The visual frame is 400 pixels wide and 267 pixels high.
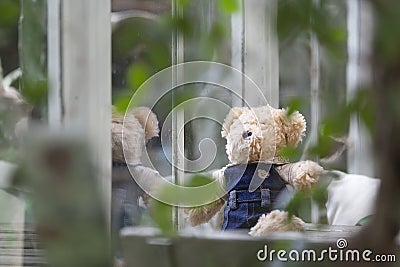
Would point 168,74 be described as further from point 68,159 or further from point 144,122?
point 68,159

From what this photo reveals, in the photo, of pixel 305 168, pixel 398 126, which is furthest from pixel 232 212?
pixel 398 126

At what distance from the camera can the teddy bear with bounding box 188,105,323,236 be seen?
26.4 inches

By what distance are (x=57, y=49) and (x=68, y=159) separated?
429mm

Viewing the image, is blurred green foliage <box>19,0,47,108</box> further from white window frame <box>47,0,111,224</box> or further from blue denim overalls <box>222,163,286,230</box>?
blue denim overalls <box>222,163,286,230</box>

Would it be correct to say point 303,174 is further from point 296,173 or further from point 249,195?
point 249,195

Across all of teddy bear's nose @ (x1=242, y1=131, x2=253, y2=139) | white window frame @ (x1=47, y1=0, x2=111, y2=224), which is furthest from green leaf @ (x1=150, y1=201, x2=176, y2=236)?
teddy bear's nose @ (x1=242, y1=131, x2=253, y2=139)

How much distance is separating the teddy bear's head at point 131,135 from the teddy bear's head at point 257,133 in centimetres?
8

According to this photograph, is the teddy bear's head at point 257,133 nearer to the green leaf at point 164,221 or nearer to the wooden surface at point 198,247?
the wooden surface at point 198,247

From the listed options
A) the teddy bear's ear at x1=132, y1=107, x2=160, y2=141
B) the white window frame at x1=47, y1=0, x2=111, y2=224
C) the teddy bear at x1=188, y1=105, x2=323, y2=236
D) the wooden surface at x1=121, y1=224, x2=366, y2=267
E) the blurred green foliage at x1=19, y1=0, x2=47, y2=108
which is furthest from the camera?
the teddy bear at x1=188, y1=105, x2=323, y2=236

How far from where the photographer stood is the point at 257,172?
808mm

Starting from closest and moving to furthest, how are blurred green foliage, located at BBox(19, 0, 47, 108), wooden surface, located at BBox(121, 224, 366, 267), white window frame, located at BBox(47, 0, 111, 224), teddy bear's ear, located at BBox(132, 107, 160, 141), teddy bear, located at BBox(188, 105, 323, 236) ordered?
blurred green foliage, located at BBox(19, 0, 47, 108), wooden surface, located at BBox(121, 224, 366, 267), white window frame, located at BBox(47, 0, 111, 224), teddy bear's ear, located at BBox(132, 107, 160, 141), teddy bear, located at BBox(188, 105, 323, 236)

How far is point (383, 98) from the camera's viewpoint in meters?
0.15

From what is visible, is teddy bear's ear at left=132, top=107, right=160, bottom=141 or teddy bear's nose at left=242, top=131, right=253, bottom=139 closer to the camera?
teddy bear's ear at left=132, top=107, right=160, bottom=141

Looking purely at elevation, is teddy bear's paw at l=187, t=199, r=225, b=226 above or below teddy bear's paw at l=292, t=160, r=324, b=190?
below
